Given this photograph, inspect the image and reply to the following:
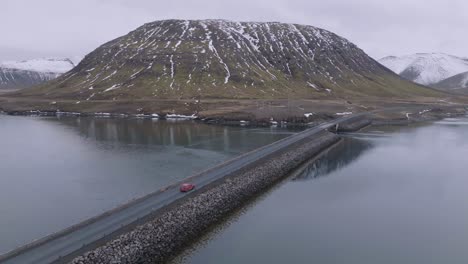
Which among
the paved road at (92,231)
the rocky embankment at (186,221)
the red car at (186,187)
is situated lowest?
the rocky embankment at (186,221)

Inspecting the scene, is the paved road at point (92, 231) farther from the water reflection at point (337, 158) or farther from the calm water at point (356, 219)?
the water reflection at point (337, 158)

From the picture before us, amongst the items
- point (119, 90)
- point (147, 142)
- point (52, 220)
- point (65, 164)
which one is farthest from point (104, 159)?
point (119, 90)

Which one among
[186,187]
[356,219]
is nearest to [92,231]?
[186,187]

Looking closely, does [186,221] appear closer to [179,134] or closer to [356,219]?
[356,219]

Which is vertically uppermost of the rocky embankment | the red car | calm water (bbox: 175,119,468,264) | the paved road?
the red car

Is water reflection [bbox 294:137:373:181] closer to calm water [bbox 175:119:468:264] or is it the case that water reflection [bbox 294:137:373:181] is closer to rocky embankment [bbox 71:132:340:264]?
calm water [bbox 175:119:468:264]

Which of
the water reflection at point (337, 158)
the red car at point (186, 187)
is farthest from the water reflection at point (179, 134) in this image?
the red car at point (186, 187)

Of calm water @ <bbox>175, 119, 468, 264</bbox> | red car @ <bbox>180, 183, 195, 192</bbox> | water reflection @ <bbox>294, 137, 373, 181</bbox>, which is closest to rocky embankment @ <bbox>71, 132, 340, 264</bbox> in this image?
red car @ <bbox>180, 183, 195, 192</bbox>
